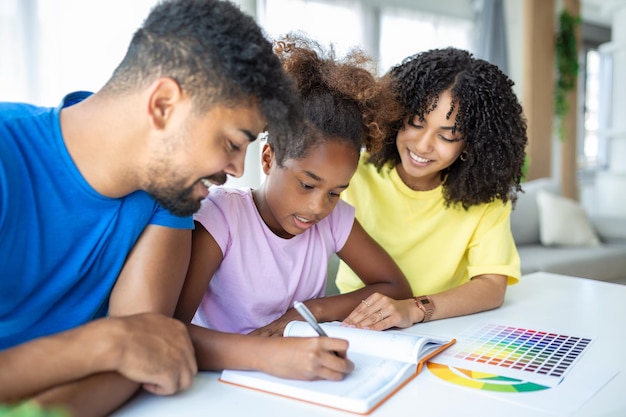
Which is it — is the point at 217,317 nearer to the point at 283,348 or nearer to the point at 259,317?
the point at 259,317

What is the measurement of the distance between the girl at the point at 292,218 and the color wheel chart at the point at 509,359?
300mm

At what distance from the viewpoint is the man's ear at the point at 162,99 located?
0.86m

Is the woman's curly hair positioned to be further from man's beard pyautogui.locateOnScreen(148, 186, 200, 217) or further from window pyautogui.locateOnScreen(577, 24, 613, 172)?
window pyautogui.locateOnScreen(577, 24, 613, 172)

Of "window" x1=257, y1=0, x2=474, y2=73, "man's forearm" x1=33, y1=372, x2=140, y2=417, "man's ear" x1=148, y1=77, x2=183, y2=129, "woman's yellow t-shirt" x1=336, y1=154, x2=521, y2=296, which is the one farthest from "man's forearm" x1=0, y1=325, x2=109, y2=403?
"window" x1=257, y1=0, x2=474, y2=73

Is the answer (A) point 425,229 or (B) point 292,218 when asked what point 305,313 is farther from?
(A) point 425,229

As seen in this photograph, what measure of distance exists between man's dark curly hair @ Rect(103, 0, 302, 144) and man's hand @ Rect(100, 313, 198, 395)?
0.32 m

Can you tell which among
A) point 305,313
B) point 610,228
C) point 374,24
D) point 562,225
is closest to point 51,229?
point 305,313

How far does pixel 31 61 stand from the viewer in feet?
10.9

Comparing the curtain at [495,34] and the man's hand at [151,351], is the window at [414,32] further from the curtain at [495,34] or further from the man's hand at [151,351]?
the man's hand at [151,351]

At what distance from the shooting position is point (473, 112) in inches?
58.2

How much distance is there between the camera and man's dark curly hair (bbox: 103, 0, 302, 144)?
0.86 metres

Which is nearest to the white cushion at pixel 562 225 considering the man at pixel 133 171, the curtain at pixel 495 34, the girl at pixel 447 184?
the curtain at pixel 495 34

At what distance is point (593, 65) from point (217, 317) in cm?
701

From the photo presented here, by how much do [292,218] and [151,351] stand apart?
0.54m
